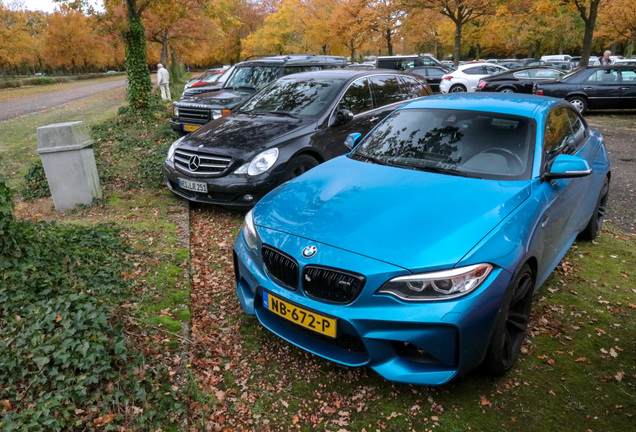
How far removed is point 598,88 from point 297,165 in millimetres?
12965

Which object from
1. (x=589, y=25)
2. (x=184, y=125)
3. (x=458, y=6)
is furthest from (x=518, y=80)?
(x=458, y=6)

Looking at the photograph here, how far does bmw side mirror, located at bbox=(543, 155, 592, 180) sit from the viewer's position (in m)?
3.37

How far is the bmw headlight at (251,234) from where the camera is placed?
3160 millimetres

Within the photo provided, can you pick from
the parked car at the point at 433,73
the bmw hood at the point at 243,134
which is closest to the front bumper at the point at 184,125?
the bmw hood at the point at 243,134

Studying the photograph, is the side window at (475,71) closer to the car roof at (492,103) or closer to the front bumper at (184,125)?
the front bumper at (184,125)

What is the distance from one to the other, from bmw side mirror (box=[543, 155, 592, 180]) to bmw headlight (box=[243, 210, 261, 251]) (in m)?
2.16

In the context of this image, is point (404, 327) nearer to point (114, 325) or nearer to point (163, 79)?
point (114, 325)

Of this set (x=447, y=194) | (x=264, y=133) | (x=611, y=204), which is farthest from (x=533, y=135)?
(x=611, y=204)

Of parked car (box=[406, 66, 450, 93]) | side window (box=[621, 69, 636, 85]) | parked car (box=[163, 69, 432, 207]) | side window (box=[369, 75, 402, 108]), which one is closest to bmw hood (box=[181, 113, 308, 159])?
parked car (box=[163, 69, 432, 207])

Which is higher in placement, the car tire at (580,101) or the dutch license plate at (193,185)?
the dutch license plate at (193,185)

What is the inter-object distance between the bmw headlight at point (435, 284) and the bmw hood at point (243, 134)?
11.2ft

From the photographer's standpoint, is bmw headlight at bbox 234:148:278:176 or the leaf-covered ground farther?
bmw headlight at bbox 234:148:278:176

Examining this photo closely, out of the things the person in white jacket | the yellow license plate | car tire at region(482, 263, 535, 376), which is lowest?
car tire at region(482, 263, 535, 376)

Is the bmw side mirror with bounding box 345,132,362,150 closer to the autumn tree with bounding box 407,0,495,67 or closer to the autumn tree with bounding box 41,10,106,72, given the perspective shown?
the autumn tree with bounding box 407,0,495,67
